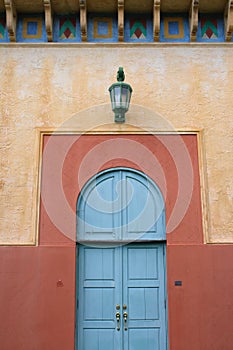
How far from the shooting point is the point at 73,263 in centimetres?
655

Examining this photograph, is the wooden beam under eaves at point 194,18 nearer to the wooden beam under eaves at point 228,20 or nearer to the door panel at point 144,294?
the wooden beam under eaves at point 228,20

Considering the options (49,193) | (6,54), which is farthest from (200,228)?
(6,54)

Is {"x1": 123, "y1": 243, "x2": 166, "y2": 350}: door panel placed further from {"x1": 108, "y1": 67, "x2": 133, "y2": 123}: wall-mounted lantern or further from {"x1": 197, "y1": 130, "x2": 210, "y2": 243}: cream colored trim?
{"x1": 108, "y1": 67, "x2": 133, "y2": 123}: wall-mounted lantern

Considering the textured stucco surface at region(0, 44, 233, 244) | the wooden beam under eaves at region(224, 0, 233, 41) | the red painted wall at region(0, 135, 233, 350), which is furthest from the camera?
the wooden beam under eaves at region(224, 0, 233, 41)

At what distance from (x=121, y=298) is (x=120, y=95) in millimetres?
2849

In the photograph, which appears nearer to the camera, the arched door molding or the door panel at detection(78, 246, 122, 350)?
the door panel at detection(78, 246, 122, 350)

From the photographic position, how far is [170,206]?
6.83 meters

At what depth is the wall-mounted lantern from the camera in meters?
6.94

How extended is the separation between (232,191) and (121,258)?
1.84m

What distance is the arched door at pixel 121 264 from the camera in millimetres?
6496

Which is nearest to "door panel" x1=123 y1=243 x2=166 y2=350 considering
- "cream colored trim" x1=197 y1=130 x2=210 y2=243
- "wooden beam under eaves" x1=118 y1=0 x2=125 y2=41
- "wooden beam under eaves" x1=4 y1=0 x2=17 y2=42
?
"cream colored trim" x1=197 y1=130 x2=210 y2=243

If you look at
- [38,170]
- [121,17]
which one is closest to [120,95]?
[121,17]

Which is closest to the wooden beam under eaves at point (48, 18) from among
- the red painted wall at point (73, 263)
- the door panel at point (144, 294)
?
the red painted wall at point (73, 263)

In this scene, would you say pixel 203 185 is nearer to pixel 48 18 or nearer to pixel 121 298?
pixel 121 298
